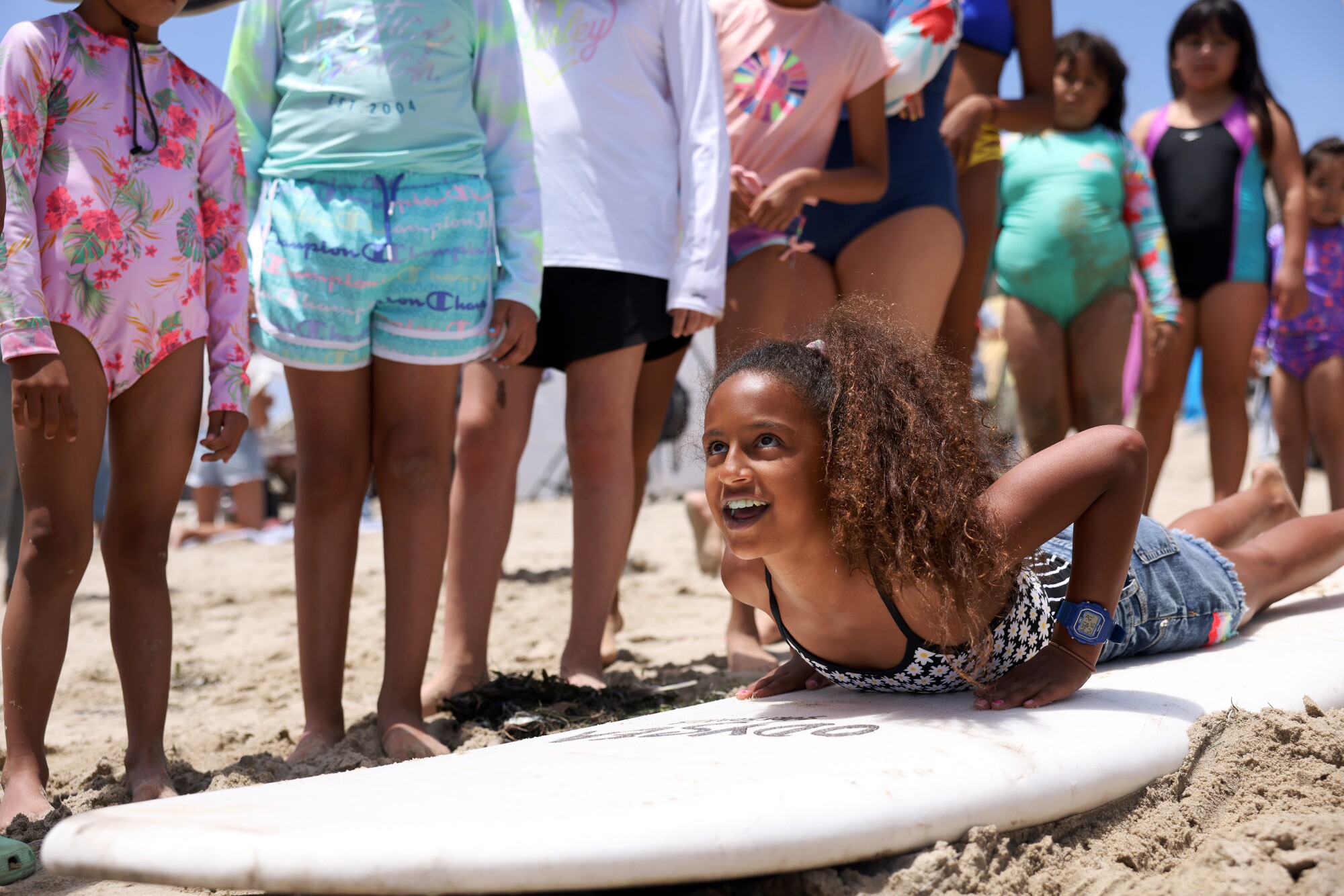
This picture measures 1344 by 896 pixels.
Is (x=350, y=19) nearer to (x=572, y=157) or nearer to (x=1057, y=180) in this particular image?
(x=572, y=157)

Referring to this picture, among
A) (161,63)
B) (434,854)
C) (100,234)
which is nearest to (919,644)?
(434,854)

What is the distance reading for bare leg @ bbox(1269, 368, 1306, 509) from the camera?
556cm

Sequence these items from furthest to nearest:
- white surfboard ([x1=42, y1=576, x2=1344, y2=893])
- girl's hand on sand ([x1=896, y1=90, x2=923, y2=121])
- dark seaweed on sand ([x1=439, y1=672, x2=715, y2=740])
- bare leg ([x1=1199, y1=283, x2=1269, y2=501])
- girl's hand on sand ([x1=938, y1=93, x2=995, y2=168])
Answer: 1. bare leg ([x1=1199, y1=283, x2=1269, y2=501])
2. girl's hand on sand ([x1=938, y1=93, x2=995, y2=168])
3. girl's hand on sand ([x1=896, y1=90, x2=923, y2=121])
4. dark seaweed on sand ([x1=439, y1=672, x2=715, y2=740])
5. white surfboard ([x1=42, y1=576, x2=1344, y2=893])

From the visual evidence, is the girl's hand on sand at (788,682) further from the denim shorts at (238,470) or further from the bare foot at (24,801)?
the denim shorts at (238,470)

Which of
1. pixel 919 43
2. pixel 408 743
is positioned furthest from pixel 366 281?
pixel 919 43

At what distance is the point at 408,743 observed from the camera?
2.54m

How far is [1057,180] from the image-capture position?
15.6ft

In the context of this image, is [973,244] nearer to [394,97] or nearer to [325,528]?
[394,97]

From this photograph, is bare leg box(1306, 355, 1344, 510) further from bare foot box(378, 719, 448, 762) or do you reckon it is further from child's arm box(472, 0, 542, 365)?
bare foot box(378, 719, 448, 762)

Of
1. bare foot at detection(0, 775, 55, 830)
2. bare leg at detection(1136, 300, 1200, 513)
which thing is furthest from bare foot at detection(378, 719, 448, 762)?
bare leg at detection(1136, 300, 1200, 513)

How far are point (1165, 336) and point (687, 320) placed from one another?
2.50m

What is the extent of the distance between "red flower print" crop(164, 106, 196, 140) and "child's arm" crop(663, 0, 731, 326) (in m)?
1.23

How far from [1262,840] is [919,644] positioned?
645 mm

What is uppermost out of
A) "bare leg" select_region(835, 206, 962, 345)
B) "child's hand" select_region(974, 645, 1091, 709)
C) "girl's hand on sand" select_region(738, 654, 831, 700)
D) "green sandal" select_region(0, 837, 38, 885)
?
"bare leg" select_region(835, 206, 962, 345)
